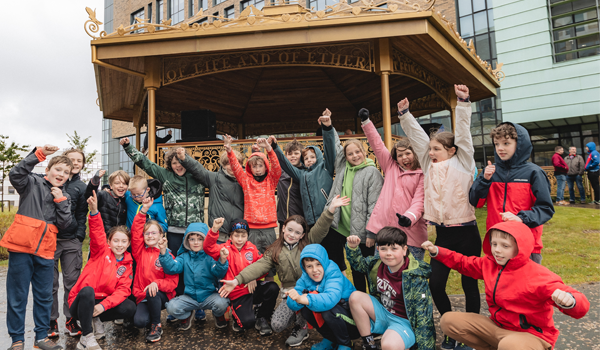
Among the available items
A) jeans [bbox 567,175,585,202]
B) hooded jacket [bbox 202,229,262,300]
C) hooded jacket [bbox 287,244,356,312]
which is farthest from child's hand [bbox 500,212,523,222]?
jeans [bbox 567,175,585,202]

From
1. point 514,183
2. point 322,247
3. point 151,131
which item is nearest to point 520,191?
point 514,183

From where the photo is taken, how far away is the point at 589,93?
15.0m

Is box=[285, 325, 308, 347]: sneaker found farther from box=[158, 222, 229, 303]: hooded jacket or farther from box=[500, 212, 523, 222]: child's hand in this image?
box=[500, 212, 523, 222]: child's hand

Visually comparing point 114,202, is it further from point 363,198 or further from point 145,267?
point 363,198

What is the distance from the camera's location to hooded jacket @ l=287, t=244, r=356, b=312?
2.82 m

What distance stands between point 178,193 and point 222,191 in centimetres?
56

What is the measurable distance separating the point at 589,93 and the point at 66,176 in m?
19.4

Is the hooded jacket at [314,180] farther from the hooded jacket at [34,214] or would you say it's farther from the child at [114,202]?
the hooded jacket at [34,214]

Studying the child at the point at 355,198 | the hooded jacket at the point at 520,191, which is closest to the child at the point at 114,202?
the child at the point at 355,198

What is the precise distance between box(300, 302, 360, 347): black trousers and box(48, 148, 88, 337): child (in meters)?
2.37

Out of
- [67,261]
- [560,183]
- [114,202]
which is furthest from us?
[560,183]

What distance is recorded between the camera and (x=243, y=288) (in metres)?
3.52

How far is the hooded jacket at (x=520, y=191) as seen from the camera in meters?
2.46

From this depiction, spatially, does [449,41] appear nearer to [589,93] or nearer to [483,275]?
[483,275]
